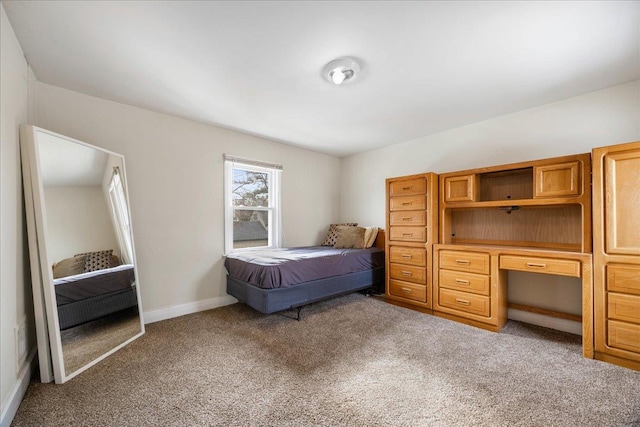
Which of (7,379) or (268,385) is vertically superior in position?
(7,379)

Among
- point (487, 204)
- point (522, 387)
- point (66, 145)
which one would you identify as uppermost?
point (66, 145)

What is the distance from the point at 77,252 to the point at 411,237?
3240 mm

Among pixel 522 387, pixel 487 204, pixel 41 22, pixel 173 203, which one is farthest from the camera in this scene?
pixel 173 203

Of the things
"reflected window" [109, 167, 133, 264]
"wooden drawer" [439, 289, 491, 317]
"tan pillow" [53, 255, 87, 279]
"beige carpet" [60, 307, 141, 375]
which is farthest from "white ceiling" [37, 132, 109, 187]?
"wooden drawer" [439, 289, 491, 317]

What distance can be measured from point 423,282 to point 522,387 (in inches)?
55.6

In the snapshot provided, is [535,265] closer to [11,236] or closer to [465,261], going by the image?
[465,261]

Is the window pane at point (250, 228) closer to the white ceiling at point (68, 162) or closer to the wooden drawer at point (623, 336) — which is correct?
the white ceiling at point (68, 162)

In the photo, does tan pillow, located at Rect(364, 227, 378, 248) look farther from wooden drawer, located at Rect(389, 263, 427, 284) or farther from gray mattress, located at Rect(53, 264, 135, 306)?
gray mattress, located at Rect(53, 264, 135, 306)

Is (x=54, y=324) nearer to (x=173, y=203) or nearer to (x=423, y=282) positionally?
(x=173, y=203)

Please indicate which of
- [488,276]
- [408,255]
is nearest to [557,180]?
[488,276]

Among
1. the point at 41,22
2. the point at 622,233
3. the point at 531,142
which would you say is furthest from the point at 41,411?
the point at 531,142

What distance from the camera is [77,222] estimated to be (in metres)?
2.06

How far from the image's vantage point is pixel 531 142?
2.78 m

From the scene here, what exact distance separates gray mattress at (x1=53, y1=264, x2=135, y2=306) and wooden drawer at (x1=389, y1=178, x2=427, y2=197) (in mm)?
3027
